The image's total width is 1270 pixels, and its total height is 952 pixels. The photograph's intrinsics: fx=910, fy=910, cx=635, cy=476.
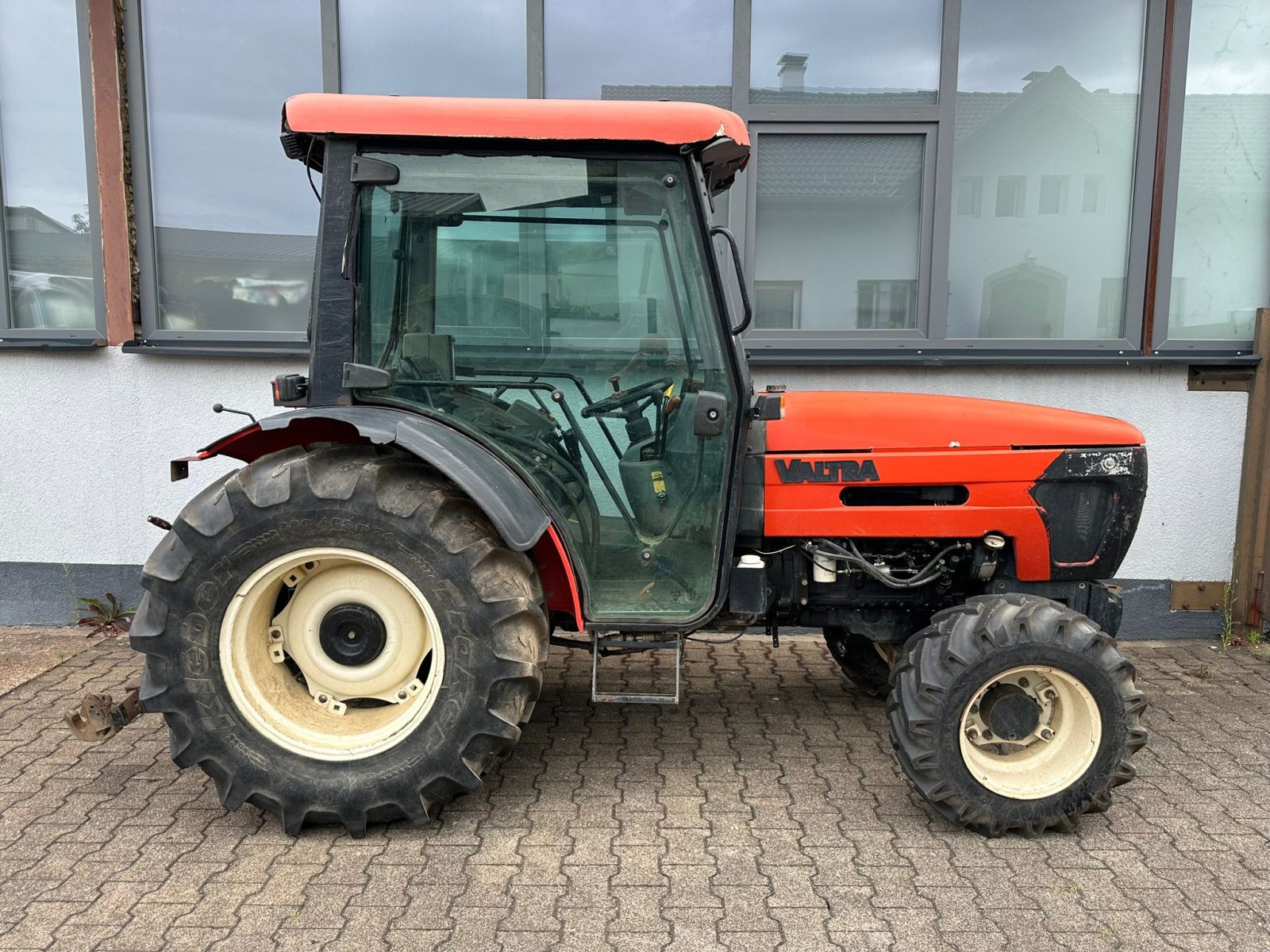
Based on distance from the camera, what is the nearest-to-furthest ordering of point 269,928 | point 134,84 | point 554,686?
point 269,928
point 554,686
point 134,84

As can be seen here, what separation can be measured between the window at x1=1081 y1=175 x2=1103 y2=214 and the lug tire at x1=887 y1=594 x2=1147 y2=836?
2972 mm

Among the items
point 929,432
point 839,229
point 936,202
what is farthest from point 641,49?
point 929,432

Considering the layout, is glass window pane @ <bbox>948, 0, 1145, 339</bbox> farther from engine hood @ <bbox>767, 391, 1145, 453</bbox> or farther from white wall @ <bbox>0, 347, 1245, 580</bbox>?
engine hood @ <bbox>767, 391, 1145, 453</bbox>

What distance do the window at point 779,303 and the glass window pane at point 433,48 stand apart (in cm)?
164

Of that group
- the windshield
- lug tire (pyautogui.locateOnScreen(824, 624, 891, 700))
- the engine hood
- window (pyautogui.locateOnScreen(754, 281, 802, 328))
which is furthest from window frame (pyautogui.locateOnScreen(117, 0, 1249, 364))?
the windshield

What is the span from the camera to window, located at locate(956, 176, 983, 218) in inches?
187

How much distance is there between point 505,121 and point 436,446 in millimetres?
928

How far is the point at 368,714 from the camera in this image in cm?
279

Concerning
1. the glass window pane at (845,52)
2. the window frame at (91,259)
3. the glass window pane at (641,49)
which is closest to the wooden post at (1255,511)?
the glass window pane at (845,52)

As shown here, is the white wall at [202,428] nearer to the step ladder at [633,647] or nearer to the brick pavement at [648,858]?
the brick pavement at [648,858]

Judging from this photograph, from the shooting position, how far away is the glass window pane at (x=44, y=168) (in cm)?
464

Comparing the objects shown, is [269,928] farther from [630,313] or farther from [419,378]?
[630,313]

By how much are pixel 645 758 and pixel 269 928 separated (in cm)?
134

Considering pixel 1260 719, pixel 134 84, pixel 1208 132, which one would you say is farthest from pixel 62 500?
pixel 1208 132
